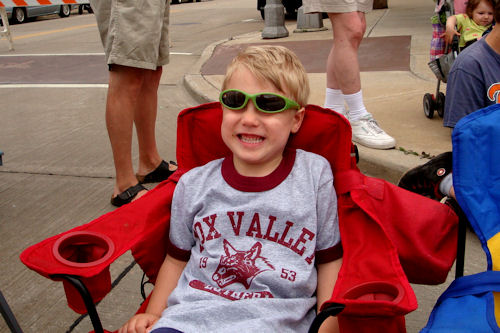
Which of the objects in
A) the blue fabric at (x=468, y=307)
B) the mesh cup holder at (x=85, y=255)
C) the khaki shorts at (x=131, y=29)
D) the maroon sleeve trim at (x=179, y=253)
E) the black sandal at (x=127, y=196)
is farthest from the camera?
the black sandal at (x=127, y=196)

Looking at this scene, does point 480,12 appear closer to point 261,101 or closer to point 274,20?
point 261,101

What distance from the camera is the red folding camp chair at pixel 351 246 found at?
4.70 feet

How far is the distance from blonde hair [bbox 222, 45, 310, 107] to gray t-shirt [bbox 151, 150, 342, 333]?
0.25m

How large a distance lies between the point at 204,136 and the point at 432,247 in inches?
40.3

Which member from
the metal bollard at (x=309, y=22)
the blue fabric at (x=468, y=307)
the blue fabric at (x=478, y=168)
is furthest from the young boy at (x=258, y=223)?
the metal bollard at (x=309, y=22)

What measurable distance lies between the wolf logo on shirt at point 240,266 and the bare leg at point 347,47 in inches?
89.0

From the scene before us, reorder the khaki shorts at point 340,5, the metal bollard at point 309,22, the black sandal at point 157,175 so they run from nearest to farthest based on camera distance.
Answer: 1. the khaki shorts at point 340,5
2. the black sandal at point 157,175
3. the metal bollard at point 309,22

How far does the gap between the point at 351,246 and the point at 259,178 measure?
0.40m

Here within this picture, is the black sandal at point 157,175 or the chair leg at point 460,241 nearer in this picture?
the chair leg at point 460,241

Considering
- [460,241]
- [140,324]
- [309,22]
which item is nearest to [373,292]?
[460,241]

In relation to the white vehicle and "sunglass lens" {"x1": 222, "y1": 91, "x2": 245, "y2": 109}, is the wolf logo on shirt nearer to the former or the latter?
"sunglass lens" {"x1": 222, "y1": 91, "x2": 245, "y2": 109}

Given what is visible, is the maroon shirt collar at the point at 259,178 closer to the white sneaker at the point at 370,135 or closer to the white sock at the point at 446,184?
the white sock at the point at 446,184

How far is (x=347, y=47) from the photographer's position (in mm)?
3684

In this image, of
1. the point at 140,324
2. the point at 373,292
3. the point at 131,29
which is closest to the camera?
the point at 373,292
